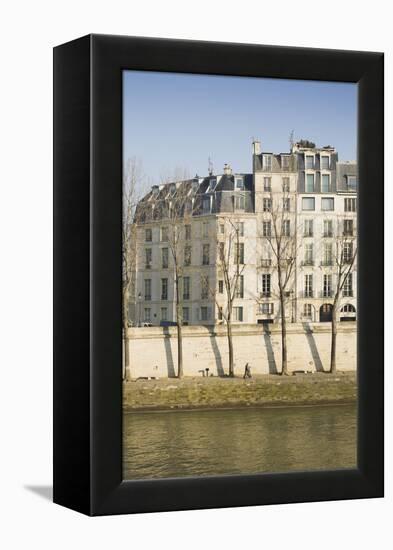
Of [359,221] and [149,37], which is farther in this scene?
[359,221]

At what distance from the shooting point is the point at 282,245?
10.5 metres

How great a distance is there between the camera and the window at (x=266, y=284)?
10500 millimetres

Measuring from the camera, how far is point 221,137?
10.4 m

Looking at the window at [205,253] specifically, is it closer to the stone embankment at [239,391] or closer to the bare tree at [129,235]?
the bare tree at [129,235]

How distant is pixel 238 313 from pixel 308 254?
0.64 m

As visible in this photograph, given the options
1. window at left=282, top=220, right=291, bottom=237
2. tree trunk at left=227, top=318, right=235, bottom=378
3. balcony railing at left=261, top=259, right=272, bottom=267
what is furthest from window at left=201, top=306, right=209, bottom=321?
window at left=282, top=220, right=291, bottom=237

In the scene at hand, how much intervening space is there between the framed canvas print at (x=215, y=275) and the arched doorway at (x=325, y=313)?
0.01 m

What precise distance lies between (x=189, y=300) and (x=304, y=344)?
0.88m

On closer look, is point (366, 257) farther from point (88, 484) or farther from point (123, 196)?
point (88, 484)

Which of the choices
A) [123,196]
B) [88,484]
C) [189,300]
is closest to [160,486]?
[88,484]

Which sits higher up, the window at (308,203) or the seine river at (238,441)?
the window at (308,203)

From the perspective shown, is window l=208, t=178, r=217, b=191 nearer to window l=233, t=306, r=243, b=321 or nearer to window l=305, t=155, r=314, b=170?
window l=305, t=155, r=314, b=170

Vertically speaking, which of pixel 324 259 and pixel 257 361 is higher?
pixel 324 259

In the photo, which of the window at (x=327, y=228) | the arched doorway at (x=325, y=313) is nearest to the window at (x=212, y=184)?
the window at (x=327, y=228)
